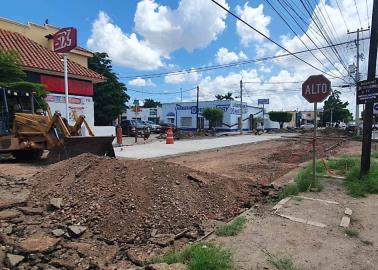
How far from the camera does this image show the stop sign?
9.94 m

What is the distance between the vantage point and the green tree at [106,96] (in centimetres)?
4866

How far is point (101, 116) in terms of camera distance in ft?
160

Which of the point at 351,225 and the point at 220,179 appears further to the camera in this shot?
the point at 220,179

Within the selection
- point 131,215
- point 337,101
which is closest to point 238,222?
point 131,215

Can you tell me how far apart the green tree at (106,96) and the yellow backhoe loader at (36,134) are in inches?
1348

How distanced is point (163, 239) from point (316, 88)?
250 inches

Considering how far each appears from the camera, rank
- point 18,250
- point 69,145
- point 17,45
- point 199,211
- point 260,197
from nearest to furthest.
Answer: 1. point 18,250
2. point 199,211
3. point 260,197
4. point 69,145
5. point 17,45

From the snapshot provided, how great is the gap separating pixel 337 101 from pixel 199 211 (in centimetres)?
10967

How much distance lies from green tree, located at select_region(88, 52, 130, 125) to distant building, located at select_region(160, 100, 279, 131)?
56.5ft

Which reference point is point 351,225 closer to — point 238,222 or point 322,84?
point 238,222

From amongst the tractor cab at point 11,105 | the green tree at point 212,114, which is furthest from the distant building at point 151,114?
the tractor cab at point 11,105

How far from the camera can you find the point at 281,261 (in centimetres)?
496

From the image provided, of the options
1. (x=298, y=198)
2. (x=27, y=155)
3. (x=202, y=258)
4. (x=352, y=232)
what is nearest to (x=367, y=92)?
(x=298, y=198)

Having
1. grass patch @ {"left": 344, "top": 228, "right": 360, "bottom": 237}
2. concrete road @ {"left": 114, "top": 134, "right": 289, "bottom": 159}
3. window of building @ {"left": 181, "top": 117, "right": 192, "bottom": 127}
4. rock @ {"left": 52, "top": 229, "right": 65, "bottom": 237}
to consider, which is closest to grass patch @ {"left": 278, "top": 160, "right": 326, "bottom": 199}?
grass patch @ {"left": 344, "top": 228, "right": 360, "bottom": 237}
